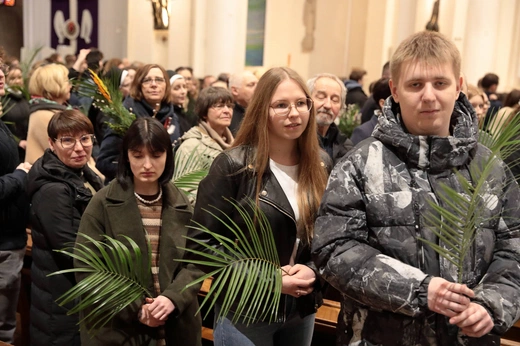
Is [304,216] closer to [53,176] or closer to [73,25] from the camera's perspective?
[53,176]

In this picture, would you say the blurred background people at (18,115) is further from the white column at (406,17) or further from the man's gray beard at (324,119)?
the white column at (406,17)

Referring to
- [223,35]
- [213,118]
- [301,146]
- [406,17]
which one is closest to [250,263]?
[301,146]

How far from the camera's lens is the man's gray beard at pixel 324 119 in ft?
13.0

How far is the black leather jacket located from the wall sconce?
11262mm

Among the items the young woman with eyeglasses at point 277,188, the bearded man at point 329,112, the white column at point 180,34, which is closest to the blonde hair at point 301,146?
the young woman with eyeglasses at point 277,188

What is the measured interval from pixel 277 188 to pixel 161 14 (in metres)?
11.5

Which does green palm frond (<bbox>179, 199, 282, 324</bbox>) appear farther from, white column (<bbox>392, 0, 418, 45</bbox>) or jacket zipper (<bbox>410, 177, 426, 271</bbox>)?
white column (<bbox>392, 0, 418, 45</bbox>)

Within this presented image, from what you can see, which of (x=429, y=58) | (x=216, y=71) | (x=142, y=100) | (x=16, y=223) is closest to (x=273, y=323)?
(x=429, y=58)

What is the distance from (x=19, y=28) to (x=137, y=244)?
616 inches

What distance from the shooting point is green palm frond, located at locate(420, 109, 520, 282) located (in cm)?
172

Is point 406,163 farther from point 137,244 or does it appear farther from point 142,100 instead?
point 142,100

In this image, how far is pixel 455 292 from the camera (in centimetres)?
165

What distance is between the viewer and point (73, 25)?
14.7 m

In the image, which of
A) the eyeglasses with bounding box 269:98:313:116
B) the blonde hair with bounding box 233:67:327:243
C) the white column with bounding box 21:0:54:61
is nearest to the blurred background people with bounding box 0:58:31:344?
the blonde hair with bounding box 233:67:327:243
